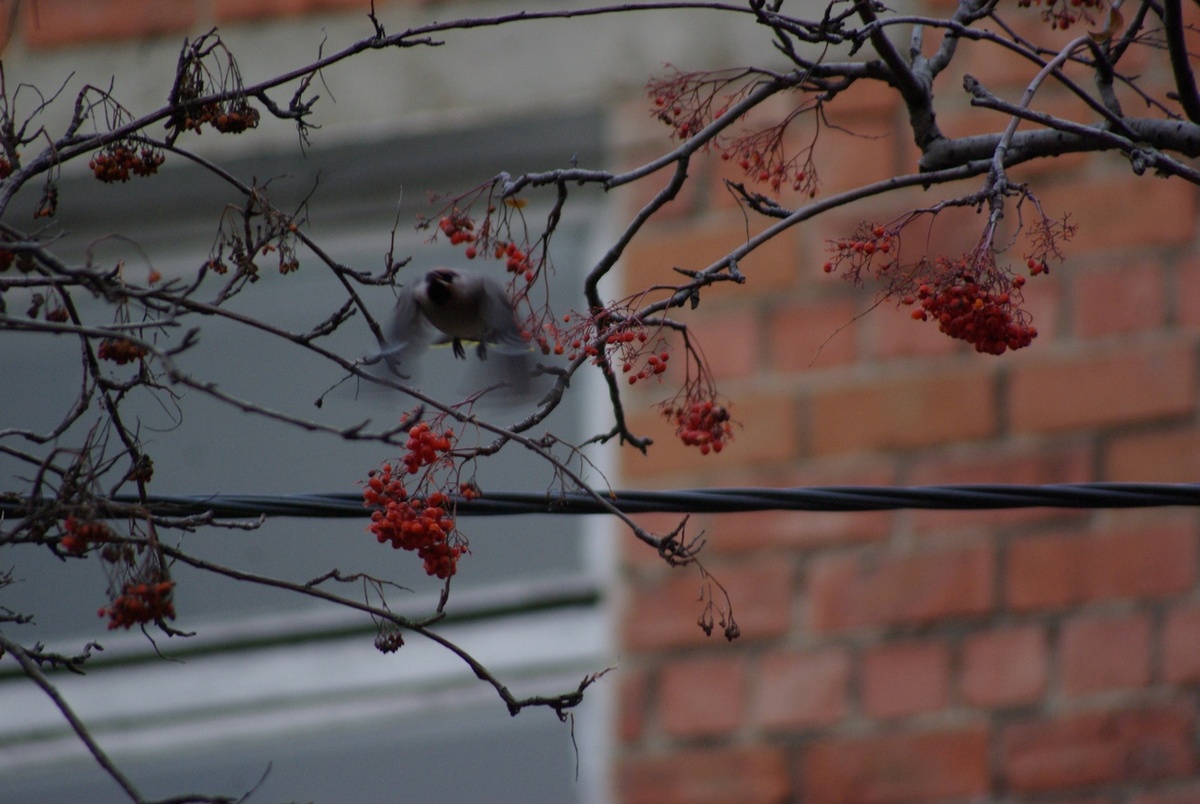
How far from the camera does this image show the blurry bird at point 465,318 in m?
2.00

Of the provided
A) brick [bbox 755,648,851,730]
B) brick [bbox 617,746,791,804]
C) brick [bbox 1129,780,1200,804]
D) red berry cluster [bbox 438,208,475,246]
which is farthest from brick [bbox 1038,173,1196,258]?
red berry cluster [bbox 438,208,475,246]

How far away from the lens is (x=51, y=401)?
12.9ft

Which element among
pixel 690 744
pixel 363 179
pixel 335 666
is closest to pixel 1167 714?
pixel 690 744

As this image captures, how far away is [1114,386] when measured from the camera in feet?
10.1

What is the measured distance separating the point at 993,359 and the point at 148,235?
1998 millimetres

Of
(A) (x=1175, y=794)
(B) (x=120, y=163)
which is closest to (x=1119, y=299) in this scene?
(A) (x=1175, y=794)

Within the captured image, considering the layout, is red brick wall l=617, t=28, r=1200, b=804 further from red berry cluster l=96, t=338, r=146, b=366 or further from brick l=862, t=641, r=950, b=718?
red berry cluster l=96, t=338, r=146, b=366

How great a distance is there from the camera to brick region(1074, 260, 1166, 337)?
3.05m

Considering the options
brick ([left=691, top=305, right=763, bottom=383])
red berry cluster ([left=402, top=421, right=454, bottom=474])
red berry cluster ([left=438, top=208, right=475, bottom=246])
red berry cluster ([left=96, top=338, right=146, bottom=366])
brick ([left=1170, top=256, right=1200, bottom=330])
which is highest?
brick ([left=691, top=305, right=763, bottom=383])

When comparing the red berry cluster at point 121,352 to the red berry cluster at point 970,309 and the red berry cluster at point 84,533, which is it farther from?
the red berry cluster at point 970,309

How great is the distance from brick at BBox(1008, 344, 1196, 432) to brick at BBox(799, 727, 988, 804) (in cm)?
63

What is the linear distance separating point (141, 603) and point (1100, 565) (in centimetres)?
212

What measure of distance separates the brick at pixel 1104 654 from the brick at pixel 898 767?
21cm

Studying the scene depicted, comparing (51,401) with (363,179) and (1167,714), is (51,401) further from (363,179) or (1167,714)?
(1167,714)
